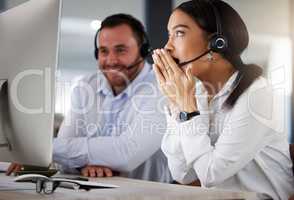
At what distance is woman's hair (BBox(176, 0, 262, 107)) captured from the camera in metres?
2.22

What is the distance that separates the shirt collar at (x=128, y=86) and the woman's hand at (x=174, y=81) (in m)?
0.10

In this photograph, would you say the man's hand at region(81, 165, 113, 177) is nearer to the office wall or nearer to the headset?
the headset

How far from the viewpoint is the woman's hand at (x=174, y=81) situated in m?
2.30

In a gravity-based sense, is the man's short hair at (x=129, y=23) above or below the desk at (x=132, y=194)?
above

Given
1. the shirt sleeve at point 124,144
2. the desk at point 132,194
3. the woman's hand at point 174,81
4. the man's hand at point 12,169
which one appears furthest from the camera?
the shirt sleeve at point 124,144

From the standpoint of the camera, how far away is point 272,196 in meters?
2.18

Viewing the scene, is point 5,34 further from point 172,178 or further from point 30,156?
point 172,178

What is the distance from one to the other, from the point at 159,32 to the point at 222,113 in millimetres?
516

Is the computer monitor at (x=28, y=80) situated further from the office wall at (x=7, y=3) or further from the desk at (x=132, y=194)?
the office wall at (x=7, y=3)

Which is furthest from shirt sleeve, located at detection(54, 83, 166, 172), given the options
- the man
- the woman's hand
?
the woman's hand

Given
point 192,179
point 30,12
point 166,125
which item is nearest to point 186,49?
point 166,125

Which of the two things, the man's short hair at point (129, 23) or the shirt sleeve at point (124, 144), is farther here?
the man's short hair at point (129, 23)

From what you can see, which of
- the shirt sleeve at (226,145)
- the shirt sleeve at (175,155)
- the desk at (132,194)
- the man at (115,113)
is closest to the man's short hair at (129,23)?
the man at (115,113)

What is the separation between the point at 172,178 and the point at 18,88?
3.38 ft
